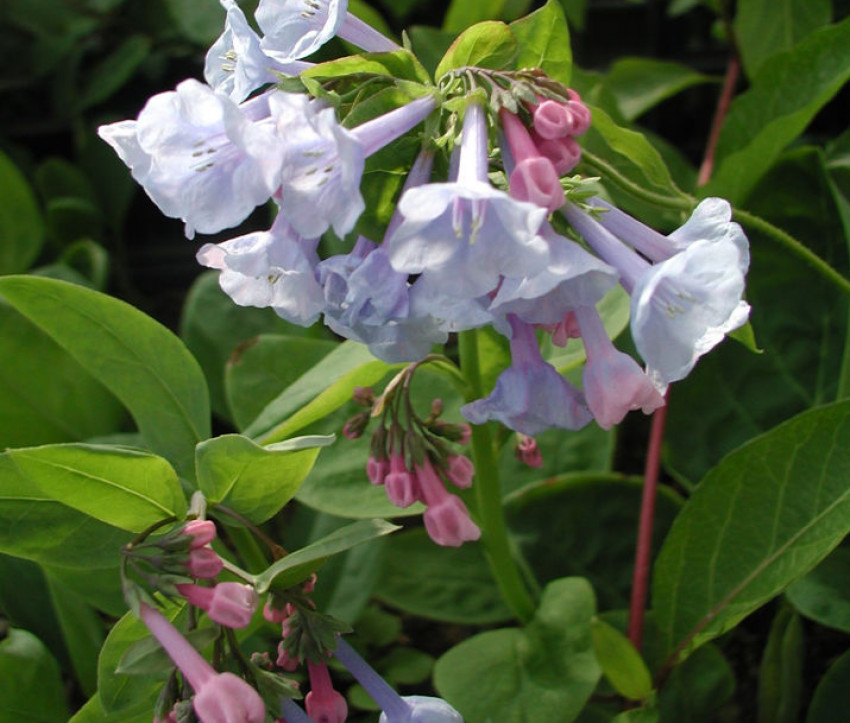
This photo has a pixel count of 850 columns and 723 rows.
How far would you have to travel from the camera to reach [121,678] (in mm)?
617

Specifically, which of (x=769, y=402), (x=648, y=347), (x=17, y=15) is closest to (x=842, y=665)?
(x=769, y=402)

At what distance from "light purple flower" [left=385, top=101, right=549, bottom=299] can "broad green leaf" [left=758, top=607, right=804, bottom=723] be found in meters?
0.45

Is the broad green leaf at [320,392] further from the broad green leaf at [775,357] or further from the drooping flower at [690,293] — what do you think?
the broad green leaf at [775,357]

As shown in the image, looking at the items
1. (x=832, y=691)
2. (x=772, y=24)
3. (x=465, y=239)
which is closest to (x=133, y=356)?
(x=465, y=239)

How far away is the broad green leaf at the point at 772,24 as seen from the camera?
107cm

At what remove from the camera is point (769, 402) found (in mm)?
990

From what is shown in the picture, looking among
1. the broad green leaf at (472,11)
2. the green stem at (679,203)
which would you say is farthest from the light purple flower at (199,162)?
the broad green leaf at (472,11)

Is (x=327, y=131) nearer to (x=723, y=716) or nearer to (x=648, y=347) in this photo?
(x=648, y=347)

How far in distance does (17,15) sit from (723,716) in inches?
50.6

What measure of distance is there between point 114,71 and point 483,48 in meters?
0.97

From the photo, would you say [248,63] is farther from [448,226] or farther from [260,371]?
[260,371]

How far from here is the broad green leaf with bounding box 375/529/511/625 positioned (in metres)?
0.91

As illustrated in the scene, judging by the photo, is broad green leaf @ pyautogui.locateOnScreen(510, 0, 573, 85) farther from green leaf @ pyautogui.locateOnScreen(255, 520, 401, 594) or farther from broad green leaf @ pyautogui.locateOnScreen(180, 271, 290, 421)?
broad green leaf @ pyautogui.locateOnScreen(180, 271, 290, 421)

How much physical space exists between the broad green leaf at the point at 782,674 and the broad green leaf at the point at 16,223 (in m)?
0.89
